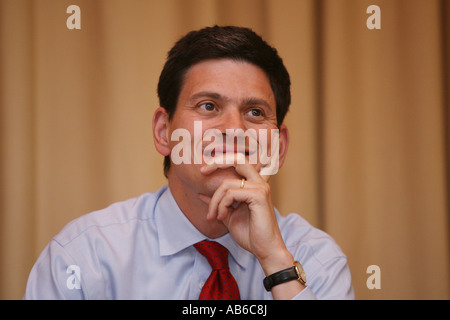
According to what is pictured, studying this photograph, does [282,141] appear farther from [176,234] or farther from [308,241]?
[176,234]

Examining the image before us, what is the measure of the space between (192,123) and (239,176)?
21 centimetres

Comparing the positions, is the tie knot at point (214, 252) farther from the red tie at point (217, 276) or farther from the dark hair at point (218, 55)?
the dark hair at point (218, 55)

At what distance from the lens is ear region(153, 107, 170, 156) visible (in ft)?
4.53

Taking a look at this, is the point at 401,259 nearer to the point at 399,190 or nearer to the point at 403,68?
the point at 399,190

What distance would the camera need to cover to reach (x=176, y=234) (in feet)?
4.12

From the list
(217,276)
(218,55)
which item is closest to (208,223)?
(217,276)

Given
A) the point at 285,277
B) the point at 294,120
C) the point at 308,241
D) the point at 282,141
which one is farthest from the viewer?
the point at 294,120

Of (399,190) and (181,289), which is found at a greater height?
(399,190)

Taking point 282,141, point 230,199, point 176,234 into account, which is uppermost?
point 282,141

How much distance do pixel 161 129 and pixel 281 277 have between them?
62 centimetres

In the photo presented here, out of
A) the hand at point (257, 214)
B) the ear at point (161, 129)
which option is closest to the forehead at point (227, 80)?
Answer: the ear at point (161, 129)

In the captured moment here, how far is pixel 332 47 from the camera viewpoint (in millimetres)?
1944

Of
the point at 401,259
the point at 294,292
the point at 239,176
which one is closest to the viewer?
the point at 294,292
